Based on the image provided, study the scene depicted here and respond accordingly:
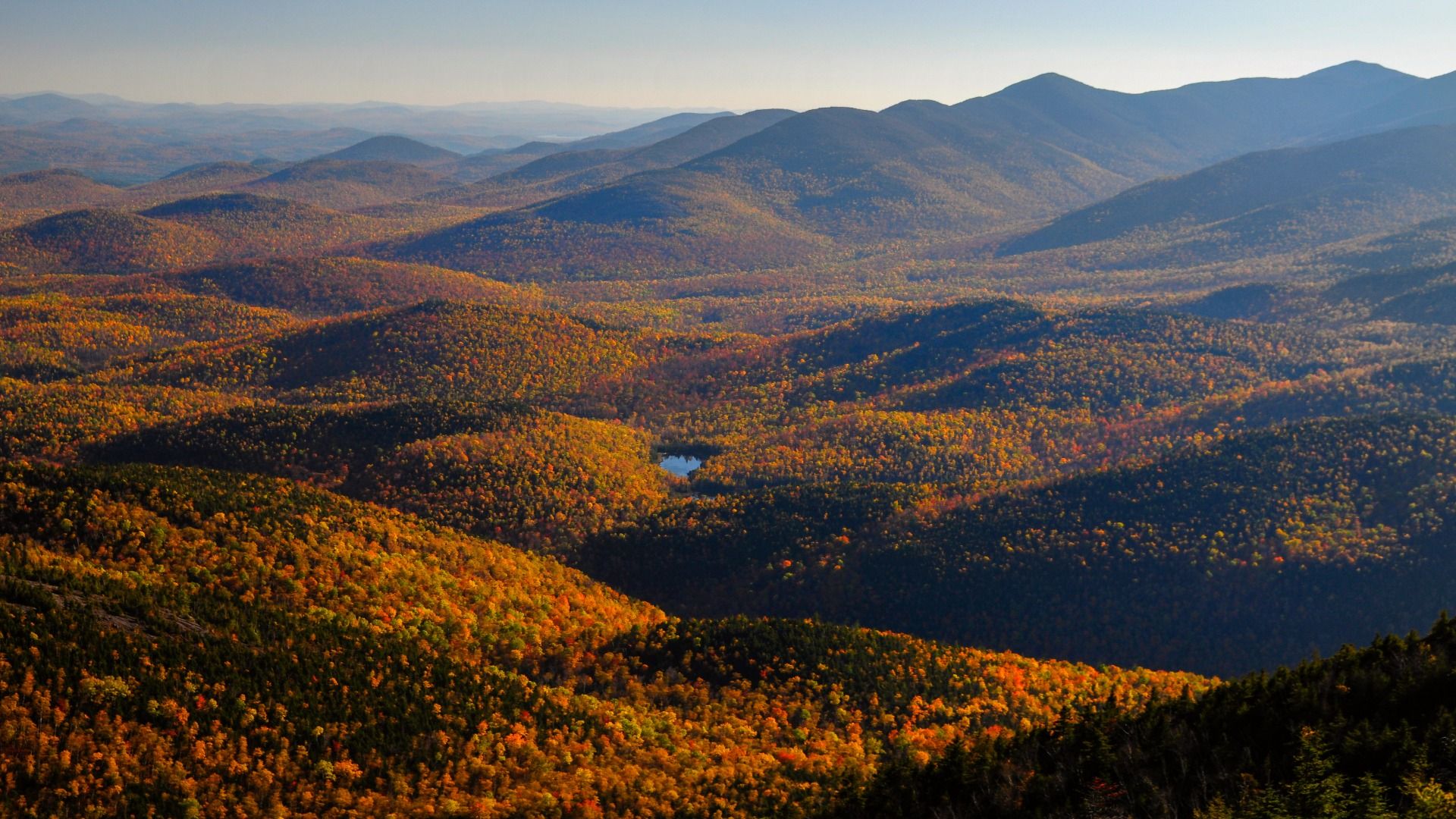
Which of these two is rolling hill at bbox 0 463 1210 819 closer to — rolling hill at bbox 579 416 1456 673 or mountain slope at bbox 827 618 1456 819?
mountain slope at bbox 827 618 1456 819

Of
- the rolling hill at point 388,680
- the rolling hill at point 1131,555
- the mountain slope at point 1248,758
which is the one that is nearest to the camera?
the mountain slope at point 1248,758

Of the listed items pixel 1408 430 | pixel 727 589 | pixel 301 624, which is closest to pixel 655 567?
pixel 727 589

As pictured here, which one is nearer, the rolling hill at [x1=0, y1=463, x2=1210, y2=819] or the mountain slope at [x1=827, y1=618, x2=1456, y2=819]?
the mountain slope at [x1=827, y1=618, x2=1456, y2=819]

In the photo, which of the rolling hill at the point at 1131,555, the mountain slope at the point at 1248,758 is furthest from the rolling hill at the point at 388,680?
the rolling hill at the point at 1131,555

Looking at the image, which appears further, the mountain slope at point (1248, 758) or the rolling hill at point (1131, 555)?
the rolling hill at point (1131, 555)

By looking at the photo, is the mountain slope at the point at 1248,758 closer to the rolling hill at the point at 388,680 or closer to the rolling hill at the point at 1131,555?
the rolling hill at the point at 388,680

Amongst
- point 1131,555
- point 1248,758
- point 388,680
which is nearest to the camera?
point 1248,758

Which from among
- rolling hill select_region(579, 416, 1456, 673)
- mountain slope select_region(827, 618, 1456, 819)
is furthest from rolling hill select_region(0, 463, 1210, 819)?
rolling hill select_region(579, 416, 1456, 673)

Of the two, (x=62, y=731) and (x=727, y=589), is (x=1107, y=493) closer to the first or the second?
(x=727, y=589)

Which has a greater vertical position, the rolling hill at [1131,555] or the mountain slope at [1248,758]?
the mountain slope at [1248,758]

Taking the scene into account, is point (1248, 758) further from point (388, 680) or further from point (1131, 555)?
point (1131, 555)

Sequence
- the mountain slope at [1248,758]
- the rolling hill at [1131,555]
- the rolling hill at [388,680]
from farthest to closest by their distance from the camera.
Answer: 1. the rolling hill at [1131,555]
2. the rolling hill at [388,680]
3. the mountain slope at [1248,758]

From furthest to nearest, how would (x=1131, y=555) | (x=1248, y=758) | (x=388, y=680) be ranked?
1. (x=1131, y=555)
2. (x=388, y=680)
3. (x=1248, y=758)

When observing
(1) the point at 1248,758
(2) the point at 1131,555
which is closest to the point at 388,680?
(1) the point at 1248,758
